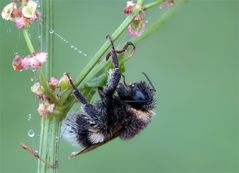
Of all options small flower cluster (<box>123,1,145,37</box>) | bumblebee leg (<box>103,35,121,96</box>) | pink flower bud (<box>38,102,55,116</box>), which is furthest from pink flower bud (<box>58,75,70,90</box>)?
small flower cluster (<box>123,1,145,37</box>)

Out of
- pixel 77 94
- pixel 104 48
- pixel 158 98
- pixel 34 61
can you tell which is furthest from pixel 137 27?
pixel 158 98

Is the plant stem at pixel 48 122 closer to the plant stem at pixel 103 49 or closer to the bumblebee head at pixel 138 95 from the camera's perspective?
the plant stem at pixel 103 49

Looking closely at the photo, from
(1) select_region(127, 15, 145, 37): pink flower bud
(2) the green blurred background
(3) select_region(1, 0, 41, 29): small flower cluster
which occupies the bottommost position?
(1) select_region(127, 15, 145, 37): pink flower bud

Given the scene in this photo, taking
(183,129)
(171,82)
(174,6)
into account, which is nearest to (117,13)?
(171,82)

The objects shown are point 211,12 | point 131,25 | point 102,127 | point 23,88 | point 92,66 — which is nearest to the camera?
point 92,66

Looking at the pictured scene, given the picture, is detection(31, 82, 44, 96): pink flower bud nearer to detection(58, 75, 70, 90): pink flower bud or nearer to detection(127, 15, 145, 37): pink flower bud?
detection(58, 75, 70, 90): pink flower bud

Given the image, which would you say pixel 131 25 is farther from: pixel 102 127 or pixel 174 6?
pixel 102 127
